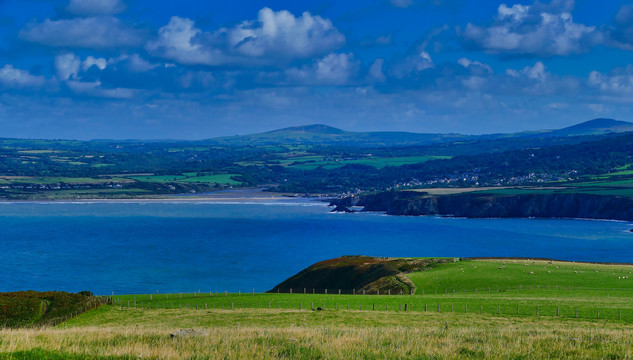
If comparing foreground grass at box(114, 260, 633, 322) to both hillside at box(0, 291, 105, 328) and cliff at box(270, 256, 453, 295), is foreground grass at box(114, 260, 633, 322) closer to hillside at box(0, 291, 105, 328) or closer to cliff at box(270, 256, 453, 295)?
cliff at box(270, 256, 453, 295)

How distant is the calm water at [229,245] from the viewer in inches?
4031

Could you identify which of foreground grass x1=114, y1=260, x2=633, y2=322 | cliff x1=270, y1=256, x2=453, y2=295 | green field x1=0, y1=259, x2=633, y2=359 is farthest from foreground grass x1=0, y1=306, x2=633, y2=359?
cliff x1=270, y1=256, x2=453, y2=295

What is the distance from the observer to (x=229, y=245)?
141500 millimetres

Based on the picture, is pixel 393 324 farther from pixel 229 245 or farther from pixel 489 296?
pixel 229 245

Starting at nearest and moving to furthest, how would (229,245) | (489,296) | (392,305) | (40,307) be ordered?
(392,305) < (40,307) < (489,296) < (229,245)

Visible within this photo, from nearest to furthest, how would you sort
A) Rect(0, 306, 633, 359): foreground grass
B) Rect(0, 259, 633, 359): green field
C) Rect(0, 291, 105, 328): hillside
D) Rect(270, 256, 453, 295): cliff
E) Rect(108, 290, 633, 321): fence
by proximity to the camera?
Rect(0, 306, 633, 359): foreground grass, Rect(0, 259, 633, 359): green field, Rect(108, 290, 633, 321): fence, Rect(0, 291, 105, 328): hillside, Rect(270, 256, 453, 295): cliff

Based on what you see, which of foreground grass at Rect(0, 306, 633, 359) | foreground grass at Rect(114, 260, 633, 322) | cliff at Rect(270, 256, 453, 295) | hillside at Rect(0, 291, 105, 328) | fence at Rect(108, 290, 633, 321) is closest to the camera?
A: foreground grass at Rect(0, 306, 633, 359)

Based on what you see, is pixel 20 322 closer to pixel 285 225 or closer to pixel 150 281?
pixel 150 281

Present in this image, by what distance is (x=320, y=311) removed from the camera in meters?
40.5

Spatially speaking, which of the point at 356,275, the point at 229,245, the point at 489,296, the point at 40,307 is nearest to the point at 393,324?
the point at 489,296

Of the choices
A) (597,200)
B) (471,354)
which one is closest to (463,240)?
(597,200)

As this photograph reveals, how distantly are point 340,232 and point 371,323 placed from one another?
131698mm

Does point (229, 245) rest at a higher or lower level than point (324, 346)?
lower

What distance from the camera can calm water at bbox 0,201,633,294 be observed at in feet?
336
